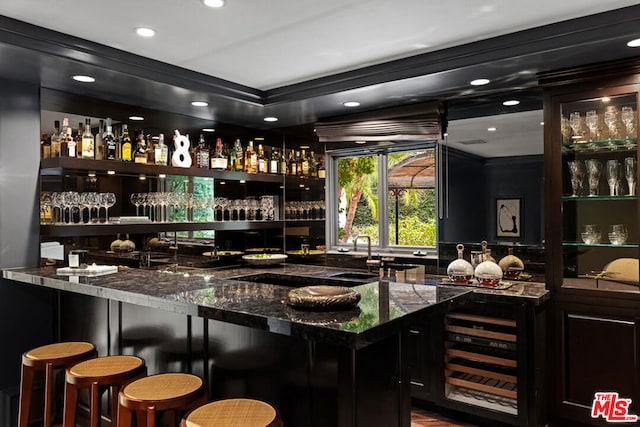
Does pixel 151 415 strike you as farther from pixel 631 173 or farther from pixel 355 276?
pixel 631 173

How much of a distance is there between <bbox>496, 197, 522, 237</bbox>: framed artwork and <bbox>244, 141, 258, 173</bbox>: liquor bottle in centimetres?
230

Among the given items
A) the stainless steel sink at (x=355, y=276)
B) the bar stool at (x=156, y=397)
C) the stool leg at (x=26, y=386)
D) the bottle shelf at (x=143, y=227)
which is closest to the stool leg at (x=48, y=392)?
the stool leg at (x=26, y=386)

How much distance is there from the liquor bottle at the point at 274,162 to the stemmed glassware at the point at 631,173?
3.00m

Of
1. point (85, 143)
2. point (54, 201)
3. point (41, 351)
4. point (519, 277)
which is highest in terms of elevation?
point (85, 143)

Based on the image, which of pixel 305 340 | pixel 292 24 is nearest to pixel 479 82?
pixel 292 24

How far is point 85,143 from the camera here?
343cm

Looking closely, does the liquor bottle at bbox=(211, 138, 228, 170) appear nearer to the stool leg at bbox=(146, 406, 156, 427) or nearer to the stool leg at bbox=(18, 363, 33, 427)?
the stool leg at bbox=(18, 363, 33, 427)

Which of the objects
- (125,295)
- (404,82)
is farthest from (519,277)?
(125,295)

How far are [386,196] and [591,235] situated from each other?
1746mm

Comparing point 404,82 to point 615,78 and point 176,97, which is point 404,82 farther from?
point 176,97

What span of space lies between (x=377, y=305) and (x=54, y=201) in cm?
253

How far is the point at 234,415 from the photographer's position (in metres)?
1.77

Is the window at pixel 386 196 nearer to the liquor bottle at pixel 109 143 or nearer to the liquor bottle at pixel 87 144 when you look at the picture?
the liquor bottle at pixel 109 143

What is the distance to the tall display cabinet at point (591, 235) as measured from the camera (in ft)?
9.20
